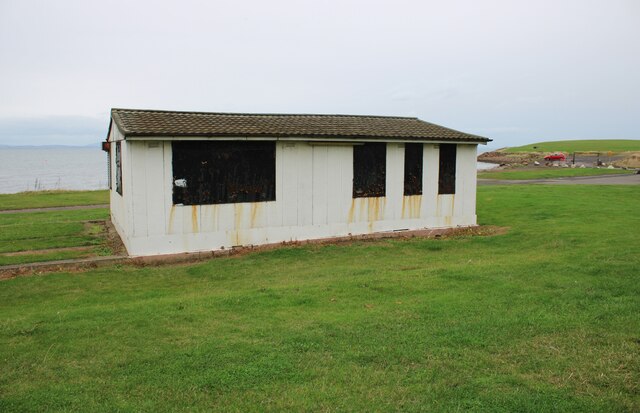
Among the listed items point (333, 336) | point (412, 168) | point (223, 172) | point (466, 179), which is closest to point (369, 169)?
point (412, 168)

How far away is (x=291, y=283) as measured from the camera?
393 inches

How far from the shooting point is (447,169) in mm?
16438

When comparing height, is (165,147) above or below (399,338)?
above

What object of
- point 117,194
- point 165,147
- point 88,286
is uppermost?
point 165,147

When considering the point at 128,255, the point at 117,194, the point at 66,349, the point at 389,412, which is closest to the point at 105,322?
the point at 66,349

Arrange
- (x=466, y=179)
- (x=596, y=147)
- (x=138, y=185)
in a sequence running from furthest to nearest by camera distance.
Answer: (x=596, y=147) < (x=466, y=179) < (x=138, y=185)

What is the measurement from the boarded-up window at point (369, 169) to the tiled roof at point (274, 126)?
15.9 inches

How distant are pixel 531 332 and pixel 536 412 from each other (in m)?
2.05

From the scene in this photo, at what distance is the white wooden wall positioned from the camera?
12.6 metres

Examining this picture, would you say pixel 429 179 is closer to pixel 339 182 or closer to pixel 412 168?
pixel 412 168

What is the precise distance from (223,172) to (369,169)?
4.18m

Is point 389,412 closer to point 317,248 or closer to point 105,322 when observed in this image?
point 105,322

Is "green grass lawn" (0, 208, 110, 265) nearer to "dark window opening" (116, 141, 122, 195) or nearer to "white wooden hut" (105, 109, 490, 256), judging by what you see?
"white wooden hut" (105, 109, 490, 256)

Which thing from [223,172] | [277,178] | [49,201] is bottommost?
[49,201]
